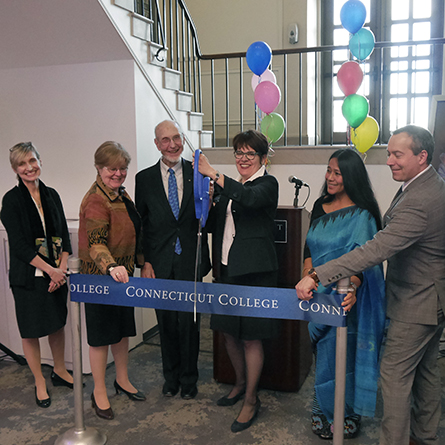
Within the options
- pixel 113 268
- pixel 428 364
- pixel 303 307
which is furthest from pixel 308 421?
pixel 113 268

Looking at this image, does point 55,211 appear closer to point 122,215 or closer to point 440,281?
point 122,215

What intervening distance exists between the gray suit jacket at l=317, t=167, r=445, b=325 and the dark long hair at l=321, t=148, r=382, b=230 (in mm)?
167

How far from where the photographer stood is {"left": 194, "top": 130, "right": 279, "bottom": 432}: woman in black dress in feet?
7.47

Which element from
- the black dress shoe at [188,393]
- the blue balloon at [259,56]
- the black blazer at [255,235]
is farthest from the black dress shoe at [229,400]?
the blue balloon at [259,56]

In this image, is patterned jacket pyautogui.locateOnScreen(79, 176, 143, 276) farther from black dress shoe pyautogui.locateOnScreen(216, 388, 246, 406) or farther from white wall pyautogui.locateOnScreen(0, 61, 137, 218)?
white wall pyautogui.locateOnScreen(0, 61, 137, 218)

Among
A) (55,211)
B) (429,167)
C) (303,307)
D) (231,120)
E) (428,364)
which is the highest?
(231,120)

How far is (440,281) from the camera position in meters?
1.85

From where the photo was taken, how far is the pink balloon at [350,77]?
149 inches

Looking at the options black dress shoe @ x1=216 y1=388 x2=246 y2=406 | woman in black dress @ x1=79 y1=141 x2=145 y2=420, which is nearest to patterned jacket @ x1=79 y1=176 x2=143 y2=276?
woman in black dress @ x1=79 y1=141 x2=145 y2=420

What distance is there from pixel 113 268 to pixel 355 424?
1.37 m

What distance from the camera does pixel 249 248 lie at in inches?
90.3

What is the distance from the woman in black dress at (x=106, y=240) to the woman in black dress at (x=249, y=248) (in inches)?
18.3

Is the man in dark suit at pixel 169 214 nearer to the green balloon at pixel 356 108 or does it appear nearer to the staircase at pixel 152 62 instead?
the staircase at pixel 152 62

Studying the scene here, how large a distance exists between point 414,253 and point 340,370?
0.54 meters
